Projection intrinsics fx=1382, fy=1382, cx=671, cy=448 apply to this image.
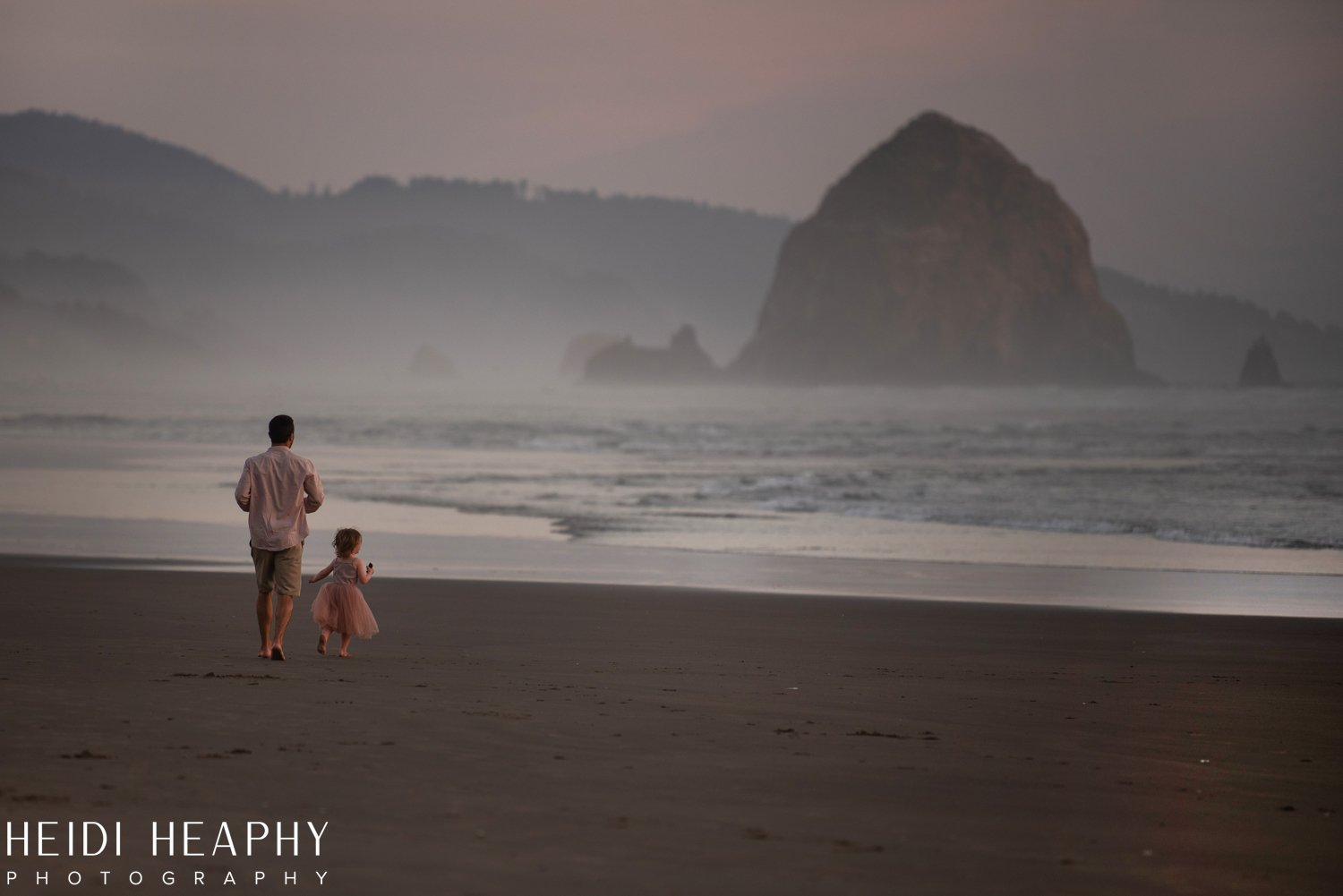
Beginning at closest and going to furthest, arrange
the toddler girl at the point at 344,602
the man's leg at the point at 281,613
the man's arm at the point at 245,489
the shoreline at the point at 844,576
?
1. the man's arm at the point at 245,489
2. the man's leg at the point at 281,613
3. the toddler girl at the point at 344,602
4. the shoreline at the point at 844,576

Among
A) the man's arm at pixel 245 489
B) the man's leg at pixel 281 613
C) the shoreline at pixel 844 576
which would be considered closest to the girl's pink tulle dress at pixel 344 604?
the man's leg at pixel 281 613

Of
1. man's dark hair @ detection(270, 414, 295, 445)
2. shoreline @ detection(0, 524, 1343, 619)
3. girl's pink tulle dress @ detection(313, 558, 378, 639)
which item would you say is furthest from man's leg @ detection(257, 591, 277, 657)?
shoreline @ detection(0, 524, 1343, 619)

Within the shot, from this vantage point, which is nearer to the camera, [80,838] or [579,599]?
[80,838]

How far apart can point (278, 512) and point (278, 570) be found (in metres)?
0.37

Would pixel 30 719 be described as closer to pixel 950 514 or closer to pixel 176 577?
pixel 176 577

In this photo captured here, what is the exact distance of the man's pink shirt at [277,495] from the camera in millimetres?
8531

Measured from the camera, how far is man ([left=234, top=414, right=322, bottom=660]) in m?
8.54

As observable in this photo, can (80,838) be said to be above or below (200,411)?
below

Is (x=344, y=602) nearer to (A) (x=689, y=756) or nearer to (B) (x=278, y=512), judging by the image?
(B) (x=278, y=512)

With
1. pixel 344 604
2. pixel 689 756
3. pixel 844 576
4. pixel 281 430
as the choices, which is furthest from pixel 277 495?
pixel 844 576

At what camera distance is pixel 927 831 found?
16.2 ft

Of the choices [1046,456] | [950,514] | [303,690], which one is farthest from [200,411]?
[303,690]

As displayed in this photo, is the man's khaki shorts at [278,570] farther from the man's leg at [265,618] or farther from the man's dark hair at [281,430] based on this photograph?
the man's dark hair at [281,430]

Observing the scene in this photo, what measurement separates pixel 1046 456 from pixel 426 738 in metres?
36.6
